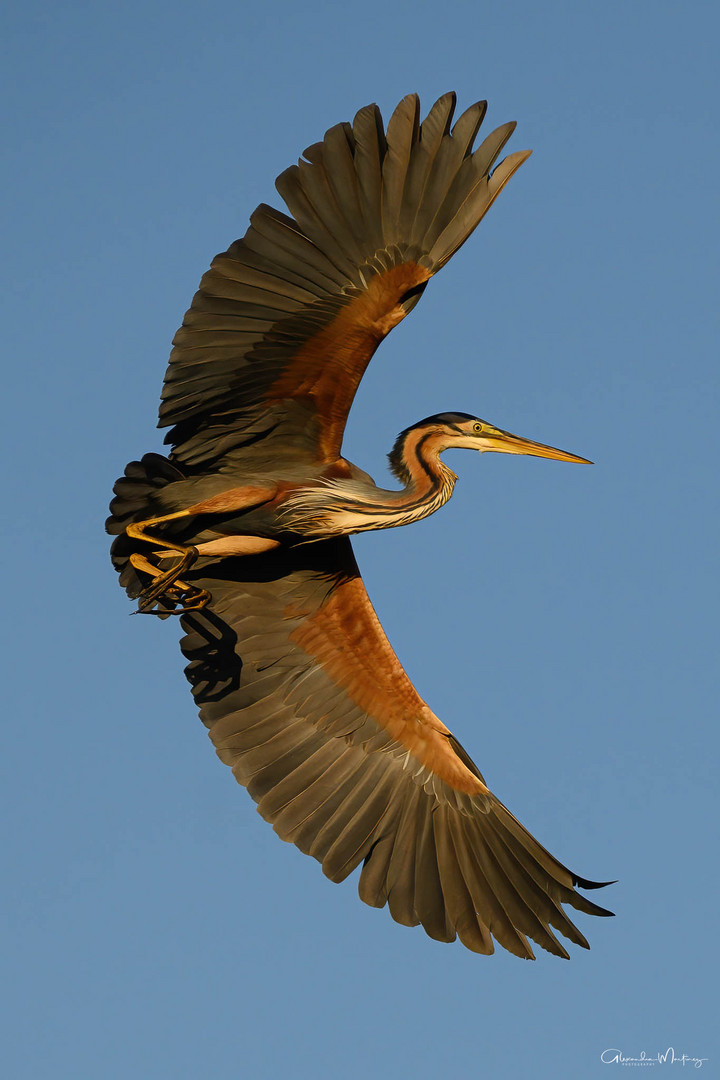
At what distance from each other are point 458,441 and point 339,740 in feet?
8.52

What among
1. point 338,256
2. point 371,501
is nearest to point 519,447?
point 371,501

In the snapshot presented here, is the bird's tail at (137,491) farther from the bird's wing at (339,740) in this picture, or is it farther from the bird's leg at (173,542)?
the bird's wing at (339,740)

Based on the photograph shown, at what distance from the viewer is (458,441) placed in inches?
464

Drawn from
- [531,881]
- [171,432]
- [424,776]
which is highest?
[171,432]

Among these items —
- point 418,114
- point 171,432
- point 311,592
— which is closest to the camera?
point 418,114

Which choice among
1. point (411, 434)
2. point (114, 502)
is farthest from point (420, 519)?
point (114, 502)

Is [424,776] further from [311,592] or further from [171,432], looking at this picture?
[171,432]

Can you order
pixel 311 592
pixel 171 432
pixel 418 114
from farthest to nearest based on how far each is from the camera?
pixel 311 592 < pixel 171 432 < pixel 418 114

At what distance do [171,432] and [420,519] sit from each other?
188cm

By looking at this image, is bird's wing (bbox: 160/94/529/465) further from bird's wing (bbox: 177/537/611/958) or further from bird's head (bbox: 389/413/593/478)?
bird's wing (bbox: 177/537/611/958)

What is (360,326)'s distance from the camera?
10766 mm

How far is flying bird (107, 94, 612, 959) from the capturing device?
34.3 feet

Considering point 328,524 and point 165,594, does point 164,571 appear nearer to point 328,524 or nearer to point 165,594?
point 165,594

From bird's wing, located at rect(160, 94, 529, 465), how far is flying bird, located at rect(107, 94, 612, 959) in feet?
0.05
